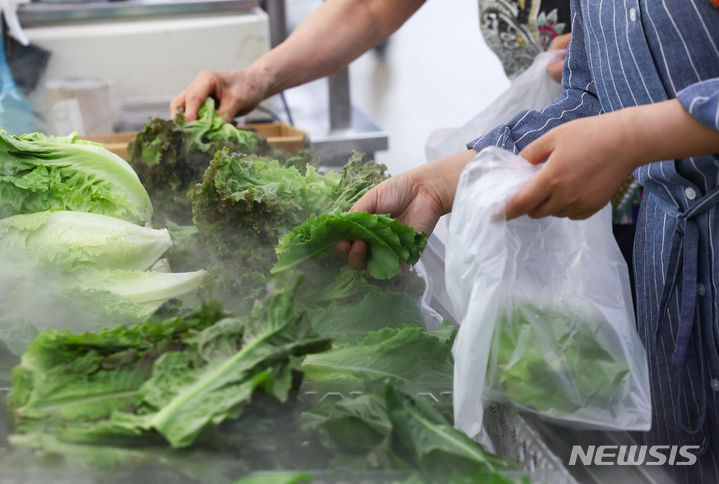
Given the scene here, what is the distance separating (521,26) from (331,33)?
62cm

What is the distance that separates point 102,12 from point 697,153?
2720 mm

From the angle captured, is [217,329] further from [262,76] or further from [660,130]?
[262,76]

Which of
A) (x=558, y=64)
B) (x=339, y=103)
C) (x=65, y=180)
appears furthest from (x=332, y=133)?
(x=65, y=180)

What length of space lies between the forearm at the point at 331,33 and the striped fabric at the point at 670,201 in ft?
2.37

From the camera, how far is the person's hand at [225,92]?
1.91 metres

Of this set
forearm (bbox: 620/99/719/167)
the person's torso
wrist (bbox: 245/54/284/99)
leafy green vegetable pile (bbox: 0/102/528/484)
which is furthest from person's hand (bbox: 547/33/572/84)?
forearm (bbox: 620/99/719/167)

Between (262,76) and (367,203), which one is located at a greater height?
(262,76)

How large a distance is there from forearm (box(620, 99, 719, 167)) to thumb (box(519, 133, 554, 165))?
0.31ft

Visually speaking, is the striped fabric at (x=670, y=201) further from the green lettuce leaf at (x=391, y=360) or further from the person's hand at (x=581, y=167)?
the green lettuce leaf at (x=391, y=360)

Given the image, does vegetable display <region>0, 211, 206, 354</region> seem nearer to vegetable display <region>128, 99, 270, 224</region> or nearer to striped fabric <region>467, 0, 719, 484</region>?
vegetable display <region>128, 99, 270, 224</region>

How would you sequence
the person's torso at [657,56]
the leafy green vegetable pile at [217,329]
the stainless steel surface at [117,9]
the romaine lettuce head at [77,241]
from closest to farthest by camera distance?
the leafy green vegetable pile at [217,329] → the person's torso at [657,56] → the romaine lettuce head at [77,241] → the stainless steel surface at [117,9]

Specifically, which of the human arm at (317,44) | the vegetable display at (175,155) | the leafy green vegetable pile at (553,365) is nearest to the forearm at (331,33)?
the human arm at (317,44)

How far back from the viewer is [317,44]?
6.78 ft

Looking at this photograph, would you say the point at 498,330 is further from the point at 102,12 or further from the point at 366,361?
the point at 102,12
